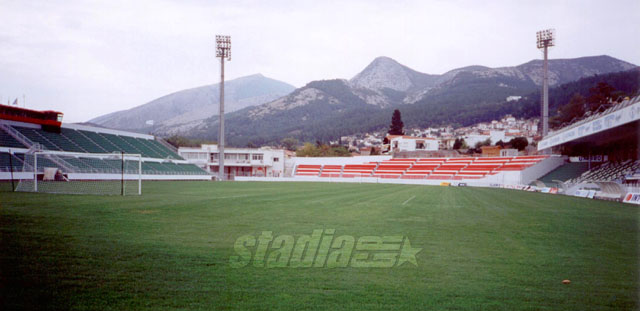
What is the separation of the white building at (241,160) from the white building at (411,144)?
30.2 metres

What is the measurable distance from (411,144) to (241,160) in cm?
4184

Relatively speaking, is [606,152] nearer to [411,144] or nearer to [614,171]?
[614,171]

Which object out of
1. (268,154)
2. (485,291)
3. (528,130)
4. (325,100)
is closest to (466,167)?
(268,154)

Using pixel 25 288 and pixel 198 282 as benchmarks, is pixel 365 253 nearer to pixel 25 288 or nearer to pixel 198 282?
pixel 198 282

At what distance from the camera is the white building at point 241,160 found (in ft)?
234

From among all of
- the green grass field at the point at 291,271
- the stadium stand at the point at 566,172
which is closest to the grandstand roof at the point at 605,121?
the stadium stand at the point at 566,172

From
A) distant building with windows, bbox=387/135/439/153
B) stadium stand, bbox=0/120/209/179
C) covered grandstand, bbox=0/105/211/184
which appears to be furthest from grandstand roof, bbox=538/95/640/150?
distant building with windows, bbox=387/135/439/153

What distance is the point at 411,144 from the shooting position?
309ft

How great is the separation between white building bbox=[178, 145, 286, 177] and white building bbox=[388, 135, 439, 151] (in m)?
30.2

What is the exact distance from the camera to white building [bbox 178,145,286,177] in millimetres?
71375

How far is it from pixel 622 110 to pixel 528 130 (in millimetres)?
120506

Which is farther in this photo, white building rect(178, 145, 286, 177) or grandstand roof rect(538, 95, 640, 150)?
white building rect(178, 145, 286, 177)

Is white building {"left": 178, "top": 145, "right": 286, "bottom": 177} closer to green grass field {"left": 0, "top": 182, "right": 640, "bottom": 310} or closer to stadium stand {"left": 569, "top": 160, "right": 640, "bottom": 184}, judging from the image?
→ stadium stand {"left": 569, "top": 160, "right": 640, "bottom": 184}

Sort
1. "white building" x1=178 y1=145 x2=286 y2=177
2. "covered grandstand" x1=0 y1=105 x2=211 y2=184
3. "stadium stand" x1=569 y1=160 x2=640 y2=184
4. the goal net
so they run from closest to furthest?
"stadium stand" x1=569 y1=160 x2=640 y2=184, the goal net, "covered grandstand" x1=0 y1=105 x2=211 y2=184, "white building" x1=178 y1=145 x2=286 y2=177
